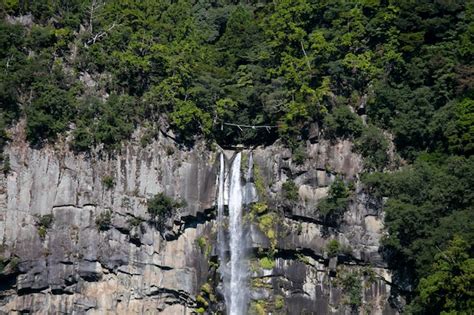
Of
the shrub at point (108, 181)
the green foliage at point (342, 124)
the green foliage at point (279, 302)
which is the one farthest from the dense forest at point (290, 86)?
the green foliage at point (279, 302)

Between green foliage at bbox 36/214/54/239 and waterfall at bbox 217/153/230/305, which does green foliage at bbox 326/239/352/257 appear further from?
green foliage at bbox 36/214/54/239

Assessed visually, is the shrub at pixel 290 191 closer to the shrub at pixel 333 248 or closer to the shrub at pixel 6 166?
the shrub at pixel 333 248

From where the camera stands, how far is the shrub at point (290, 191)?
125ft

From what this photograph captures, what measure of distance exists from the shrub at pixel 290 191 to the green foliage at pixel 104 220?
874 centimetres

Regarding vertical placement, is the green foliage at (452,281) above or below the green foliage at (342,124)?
below

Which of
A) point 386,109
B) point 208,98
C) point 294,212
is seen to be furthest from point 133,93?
point 386,109

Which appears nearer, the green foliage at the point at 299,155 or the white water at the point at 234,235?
the white water at the point at 234,235

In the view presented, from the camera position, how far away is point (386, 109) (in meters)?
38.2

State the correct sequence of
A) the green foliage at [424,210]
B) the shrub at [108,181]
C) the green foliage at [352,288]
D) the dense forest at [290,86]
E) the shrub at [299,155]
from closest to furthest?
1. the green foliage at [424,210]
2. the dense forest at [290,86]
3. the green foliage at [352,288]
4. the shrub at [108,181]
5. the shrub at [299,155]

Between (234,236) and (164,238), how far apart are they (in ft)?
11.7

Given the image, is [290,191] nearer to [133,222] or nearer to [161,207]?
[161,207]

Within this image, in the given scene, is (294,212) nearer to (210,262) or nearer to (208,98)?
(210,262)

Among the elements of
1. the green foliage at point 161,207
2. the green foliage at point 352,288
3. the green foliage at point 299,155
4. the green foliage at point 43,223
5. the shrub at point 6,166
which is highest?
the green foliage at point 299,155

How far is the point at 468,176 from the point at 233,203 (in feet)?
39.1
